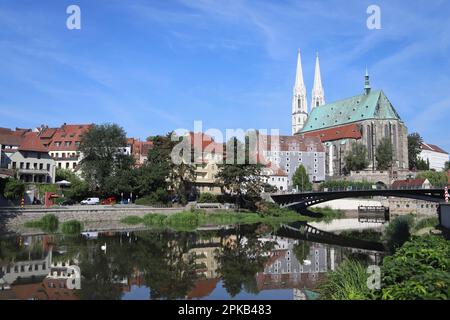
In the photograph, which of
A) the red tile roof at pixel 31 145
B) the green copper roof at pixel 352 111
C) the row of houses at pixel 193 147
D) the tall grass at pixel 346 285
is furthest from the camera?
the green copper roof at pixel 352 111

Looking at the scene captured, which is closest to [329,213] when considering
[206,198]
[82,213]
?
[206,198]

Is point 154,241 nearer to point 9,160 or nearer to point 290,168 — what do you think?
point 9,160

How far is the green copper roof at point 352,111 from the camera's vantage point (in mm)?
123312

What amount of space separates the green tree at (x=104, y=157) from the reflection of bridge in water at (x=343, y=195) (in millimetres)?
26448

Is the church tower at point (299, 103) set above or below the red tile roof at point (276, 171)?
above

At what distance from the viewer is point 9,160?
197ft

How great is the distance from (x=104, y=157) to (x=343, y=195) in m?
35.1

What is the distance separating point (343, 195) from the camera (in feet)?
220

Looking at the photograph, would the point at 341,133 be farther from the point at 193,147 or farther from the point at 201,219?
the point at 201,219

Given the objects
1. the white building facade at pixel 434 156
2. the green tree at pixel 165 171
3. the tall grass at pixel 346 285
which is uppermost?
the white building facade at pixel 434 156

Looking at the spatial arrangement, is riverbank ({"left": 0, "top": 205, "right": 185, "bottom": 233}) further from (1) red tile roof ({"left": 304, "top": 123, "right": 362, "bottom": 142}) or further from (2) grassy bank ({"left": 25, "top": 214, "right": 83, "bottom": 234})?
(1) red tile roof ({"left": 304, "top": 123, "right": 362, "bottom": 142})

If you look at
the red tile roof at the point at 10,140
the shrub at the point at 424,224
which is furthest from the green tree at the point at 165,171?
the shrub at the point at 424,224

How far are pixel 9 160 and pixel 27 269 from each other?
40776 millimetres

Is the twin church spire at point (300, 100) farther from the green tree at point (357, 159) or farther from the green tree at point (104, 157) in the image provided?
the green tree at point (104, 157)
